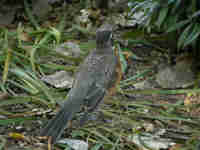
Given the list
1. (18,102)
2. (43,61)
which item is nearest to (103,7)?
(43,61)

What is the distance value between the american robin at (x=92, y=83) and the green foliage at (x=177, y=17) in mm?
884

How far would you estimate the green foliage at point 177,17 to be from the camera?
4.75m

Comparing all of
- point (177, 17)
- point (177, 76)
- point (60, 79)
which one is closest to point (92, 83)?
point (60, 79)

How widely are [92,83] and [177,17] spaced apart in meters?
1.73

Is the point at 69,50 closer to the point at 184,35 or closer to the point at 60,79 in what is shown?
the point at 60,79

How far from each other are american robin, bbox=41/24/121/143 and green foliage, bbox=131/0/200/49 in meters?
0.88

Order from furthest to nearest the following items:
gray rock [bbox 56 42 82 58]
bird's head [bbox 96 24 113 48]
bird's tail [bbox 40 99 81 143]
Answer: gray rock [bbox 56 42 82 58] → bird's head [bbox 96 24 113 48] → bird's tail [bbox 40 99 81 143]

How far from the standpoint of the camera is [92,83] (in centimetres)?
409

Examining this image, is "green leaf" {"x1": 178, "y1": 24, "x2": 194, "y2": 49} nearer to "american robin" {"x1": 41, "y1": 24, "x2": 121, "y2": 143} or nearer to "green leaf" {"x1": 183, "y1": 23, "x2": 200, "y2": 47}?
"green leaf" {"x1": 183, "y1": 23, "x2": 200, "y2": 47}

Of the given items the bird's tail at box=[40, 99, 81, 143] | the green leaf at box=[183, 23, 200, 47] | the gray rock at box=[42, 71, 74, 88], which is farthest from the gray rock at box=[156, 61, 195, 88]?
the bird's tail at box=[40, 99, 81, 143]

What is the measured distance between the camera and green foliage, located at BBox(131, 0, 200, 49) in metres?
4.75

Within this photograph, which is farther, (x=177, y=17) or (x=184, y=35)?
(x=177, y=17)

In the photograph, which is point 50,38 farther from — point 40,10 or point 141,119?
point 141,119

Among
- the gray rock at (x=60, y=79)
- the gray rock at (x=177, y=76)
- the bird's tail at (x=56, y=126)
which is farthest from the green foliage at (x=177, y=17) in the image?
the bird's tail at (x=56, y=126)
